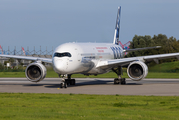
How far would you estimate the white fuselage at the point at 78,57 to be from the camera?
26609mm

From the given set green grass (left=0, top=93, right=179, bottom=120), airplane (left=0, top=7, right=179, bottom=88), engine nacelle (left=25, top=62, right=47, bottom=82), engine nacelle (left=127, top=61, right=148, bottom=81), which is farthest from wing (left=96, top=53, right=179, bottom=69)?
green grass (left=0, top=93, right=179, bottom=120)

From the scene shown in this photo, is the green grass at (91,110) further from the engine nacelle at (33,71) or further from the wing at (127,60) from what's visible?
the wing at (127,60)

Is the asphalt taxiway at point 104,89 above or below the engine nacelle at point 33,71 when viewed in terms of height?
below

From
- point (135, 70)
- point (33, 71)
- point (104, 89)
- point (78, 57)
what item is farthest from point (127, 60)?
point (33, 71)

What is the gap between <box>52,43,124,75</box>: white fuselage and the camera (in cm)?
2661

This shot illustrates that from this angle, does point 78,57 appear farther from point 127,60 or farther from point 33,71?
point 127,60

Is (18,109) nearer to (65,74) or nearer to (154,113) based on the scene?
(154,113)

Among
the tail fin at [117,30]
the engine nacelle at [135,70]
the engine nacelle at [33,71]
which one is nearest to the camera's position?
the engine nacelle at [135,70]

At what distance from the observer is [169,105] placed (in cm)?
1531

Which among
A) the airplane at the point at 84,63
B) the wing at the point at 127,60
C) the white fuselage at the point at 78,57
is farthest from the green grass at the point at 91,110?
the wing at the point at 127,60

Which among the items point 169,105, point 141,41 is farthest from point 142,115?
point 141,41

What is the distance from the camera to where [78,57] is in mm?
28438

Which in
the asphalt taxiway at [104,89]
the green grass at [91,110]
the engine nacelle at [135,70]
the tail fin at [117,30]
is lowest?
the green grass at [91,110]

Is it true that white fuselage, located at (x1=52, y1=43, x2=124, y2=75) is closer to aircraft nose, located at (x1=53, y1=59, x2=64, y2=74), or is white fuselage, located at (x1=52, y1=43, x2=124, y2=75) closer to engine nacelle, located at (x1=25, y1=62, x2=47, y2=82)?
aircraft nose, located at (x1=53, y1=59, x2=64, y2=74)
